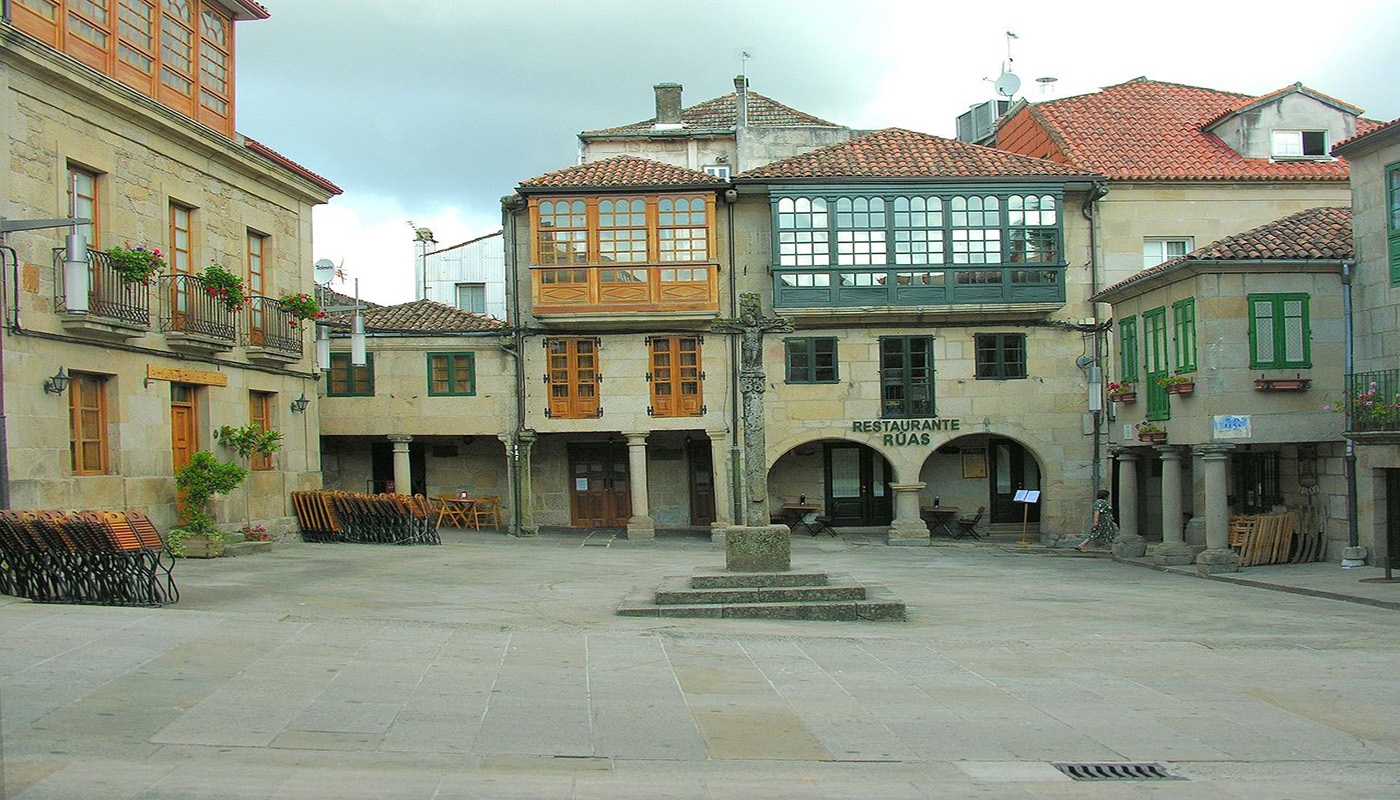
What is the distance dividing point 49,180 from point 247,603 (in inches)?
287

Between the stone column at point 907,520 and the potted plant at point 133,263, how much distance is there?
17327mm

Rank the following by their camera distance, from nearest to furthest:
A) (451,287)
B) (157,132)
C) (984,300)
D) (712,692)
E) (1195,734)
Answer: (1195,734), (712,692), (157,132), (984,300), (451,287)

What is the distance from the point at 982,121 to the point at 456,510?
2074cm

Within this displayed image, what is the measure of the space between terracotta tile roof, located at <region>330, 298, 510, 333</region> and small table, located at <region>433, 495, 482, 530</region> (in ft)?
14.1

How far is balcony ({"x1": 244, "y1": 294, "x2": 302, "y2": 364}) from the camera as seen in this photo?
2316cm

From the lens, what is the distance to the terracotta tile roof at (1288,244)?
A: 860 inches

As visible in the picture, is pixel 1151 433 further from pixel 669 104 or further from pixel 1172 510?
pixel 669 104

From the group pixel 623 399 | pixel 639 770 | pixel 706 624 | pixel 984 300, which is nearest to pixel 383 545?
pixel 623 399

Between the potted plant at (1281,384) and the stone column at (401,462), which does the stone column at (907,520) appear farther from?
the stone column at (401,462)

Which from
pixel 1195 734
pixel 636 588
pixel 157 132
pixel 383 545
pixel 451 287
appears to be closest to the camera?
pixel 1195 734

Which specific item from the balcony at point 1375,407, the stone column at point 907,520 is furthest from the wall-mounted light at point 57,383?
the balcony at point 1375,407

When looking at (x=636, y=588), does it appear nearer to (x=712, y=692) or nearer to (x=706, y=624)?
(x=706, y=624)

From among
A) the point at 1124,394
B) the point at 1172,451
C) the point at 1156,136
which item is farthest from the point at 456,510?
the point at 1156,136

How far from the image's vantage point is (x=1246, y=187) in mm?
30469
